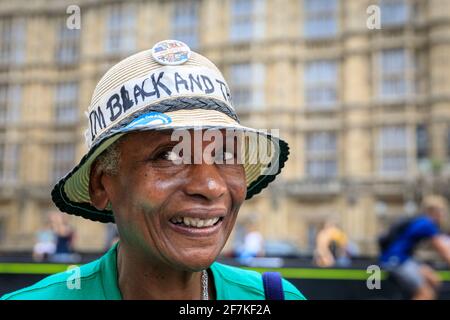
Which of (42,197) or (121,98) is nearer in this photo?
(121,98)

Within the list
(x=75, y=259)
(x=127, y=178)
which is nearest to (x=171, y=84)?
(x=127, y=178)

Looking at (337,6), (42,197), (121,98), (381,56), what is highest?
(337,6)

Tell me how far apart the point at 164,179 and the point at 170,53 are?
1.13ft

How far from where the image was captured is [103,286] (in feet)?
4.60

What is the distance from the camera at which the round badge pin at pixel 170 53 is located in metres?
1.37

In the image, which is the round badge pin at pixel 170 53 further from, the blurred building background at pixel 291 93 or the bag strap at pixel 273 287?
the blurred building background at pixel 291 93

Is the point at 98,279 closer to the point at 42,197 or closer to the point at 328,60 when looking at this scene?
the point at 328,60

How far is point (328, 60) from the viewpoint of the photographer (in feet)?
74.9

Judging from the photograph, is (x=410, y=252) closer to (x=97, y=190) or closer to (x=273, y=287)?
(x=273, y=287)

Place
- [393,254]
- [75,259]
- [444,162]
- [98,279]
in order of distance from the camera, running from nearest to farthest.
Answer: [98,279] → [393,254] → [75,259] → [444,162]

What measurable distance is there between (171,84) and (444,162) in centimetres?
2058

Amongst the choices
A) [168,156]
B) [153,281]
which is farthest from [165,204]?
[153,281]

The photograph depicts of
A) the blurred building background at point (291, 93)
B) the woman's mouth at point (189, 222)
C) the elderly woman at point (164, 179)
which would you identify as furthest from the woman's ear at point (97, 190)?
the blurred building background at point (291, 93)

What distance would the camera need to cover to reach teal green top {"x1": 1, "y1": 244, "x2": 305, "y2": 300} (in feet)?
4.48
